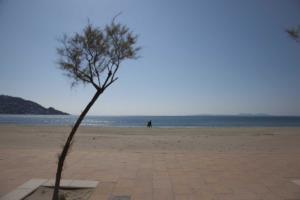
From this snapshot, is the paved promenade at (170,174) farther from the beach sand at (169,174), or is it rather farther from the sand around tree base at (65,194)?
the sand around tree base at (65,194)

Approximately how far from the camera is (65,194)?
5.68 m

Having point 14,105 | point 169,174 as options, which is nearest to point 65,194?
point 169,174

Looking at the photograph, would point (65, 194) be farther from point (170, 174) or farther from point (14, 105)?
point (14, 105)

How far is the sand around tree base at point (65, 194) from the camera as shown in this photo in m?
5.50

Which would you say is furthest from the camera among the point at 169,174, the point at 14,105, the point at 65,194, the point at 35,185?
the point at 14,105

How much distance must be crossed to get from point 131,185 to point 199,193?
5.26 feet

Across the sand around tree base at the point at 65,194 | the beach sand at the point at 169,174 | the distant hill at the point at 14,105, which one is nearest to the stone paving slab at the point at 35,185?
the sand around tree base at the point at 65,194

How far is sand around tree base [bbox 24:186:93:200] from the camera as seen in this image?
18.0 ft

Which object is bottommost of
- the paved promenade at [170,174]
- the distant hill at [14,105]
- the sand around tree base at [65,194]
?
the sand around tree base at [65,194]

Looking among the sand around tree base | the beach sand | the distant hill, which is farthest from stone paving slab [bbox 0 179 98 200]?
the distant hill

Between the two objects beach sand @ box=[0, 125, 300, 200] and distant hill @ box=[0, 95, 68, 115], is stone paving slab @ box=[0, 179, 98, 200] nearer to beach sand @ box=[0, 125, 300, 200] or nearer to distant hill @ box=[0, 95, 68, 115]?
beach sand @ box=[0, 125, 300, 200]

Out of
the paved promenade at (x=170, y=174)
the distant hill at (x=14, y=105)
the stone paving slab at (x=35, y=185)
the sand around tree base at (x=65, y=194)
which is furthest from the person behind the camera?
the distant hill at (x=14, y=105)

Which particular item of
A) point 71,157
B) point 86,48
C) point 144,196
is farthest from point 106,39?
point 71,157

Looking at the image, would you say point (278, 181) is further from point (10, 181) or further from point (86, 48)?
point (10, 181)
